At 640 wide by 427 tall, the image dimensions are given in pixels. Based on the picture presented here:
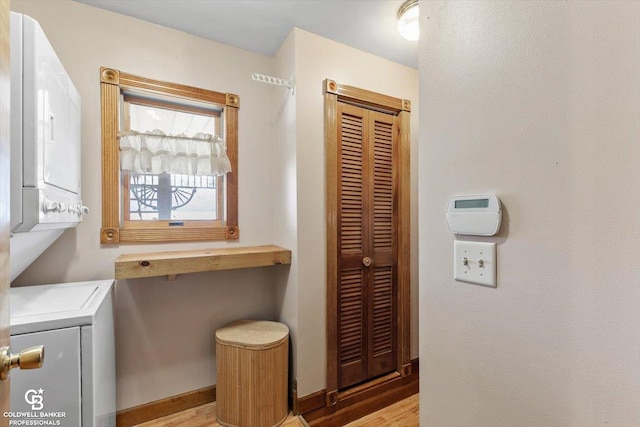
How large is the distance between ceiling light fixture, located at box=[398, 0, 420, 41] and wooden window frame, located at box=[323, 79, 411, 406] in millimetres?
436

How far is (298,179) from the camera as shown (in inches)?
72.2

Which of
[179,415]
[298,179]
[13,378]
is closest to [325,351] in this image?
[179,415]

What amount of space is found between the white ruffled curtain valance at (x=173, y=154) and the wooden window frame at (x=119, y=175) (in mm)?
74

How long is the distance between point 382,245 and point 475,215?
149cm

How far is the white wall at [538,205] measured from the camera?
1.73ft

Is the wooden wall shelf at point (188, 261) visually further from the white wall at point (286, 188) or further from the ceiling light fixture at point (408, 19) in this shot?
the ceiling light fixture at point (408, 19)

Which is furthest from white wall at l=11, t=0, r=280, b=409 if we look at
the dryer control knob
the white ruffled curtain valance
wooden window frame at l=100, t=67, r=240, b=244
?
the dryer control knob

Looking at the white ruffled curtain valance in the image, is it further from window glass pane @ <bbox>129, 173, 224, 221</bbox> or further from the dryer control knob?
the dryer control knob

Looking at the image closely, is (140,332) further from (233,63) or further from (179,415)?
(233,63)

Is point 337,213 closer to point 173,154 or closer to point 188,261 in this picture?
point 188,261

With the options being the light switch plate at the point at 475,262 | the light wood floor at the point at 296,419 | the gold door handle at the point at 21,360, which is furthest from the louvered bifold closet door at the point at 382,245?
the gold door handle at the point at 21,360

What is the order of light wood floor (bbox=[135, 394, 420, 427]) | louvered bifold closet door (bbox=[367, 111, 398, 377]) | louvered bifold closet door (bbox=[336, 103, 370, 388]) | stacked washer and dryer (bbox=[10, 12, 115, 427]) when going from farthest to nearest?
1. louvered bifold closet door (bbox=[367, 111, 398, 377])
2. louvered bifold closet door (bbox=[336, 103, 370, 388])
3. light wood floor (bbox=[135, 394, 420, 427])
4. stacked washer and dryer (bbox=[10, 12, 115, 427])

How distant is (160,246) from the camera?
1842 millimetres

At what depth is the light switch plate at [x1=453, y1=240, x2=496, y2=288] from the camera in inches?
27.9
